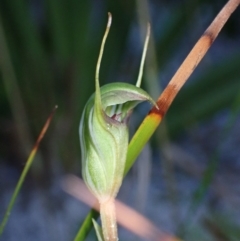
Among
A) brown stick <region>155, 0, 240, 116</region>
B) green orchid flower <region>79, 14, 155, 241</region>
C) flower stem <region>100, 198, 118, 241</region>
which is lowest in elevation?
flower stem <region>100, 198, 118, 241</region>

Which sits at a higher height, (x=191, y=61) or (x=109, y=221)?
(x=191, y=61)

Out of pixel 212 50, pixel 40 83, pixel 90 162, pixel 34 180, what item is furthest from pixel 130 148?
pixel 212 50

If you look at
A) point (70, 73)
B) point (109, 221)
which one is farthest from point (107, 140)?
point (70, 73)

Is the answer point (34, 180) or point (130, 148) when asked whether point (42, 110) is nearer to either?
point (34, 180)

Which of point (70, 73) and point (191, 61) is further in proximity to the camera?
point (70, 73)

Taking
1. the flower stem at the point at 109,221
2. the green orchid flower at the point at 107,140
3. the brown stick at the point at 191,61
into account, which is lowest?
the flower stem at the point at 109,221

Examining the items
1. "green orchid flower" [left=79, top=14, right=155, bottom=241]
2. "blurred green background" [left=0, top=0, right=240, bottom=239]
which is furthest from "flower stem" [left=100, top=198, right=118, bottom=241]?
"blurred green background" [left=0, top=0, right=240, bottom=239]

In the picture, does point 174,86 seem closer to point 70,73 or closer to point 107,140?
point 107,140

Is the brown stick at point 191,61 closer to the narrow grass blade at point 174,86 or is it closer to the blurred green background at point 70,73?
the narrow grass blade at point 174,86

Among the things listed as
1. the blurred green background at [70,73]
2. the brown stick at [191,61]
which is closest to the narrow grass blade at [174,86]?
the brown stick at [191,61]

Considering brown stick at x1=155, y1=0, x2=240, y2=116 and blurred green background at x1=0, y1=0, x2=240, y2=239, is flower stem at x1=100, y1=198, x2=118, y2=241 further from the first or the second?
blurred green background at x1=0, y1=0, x2=240, y2=239

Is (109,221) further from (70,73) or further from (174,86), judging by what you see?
(70,73)
